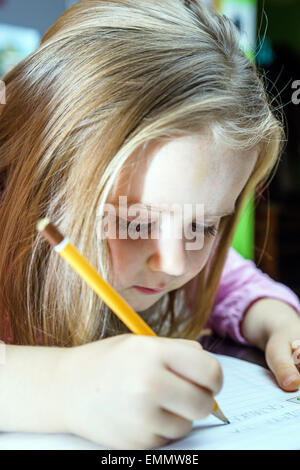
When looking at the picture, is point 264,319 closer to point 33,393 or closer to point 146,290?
point 146,290

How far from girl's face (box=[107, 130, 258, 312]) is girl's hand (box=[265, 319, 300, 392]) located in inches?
4.6

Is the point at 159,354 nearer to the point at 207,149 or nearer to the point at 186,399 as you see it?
the point at 186,399

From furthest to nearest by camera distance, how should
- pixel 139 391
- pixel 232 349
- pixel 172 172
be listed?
pixel 232 349 < pixel 172 172 < pixel 139 391

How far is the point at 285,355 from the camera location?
0.44 m

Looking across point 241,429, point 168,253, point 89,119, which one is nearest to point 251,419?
point 241,429

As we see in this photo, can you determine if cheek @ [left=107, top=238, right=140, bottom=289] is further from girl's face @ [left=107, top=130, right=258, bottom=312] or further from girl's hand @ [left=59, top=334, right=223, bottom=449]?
girl's hand @ [left=59, top=334, right=223, bottom=449]

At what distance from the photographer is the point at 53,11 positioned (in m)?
0.92

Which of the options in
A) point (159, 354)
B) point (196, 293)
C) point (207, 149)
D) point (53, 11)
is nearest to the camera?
point (159, 354)

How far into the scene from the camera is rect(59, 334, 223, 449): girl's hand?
257mm

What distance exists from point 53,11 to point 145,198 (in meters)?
0.70

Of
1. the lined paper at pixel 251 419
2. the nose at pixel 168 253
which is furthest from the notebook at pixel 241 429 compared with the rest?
the nose at pixel 168 253

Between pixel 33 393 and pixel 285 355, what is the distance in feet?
0.79

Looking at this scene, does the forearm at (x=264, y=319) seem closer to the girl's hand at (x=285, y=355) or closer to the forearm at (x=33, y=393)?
the girl's hand at (x=285, y=355)
